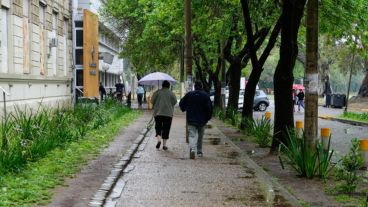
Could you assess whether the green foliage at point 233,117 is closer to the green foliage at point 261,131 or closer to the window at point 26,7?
the green foliage at point 261,131

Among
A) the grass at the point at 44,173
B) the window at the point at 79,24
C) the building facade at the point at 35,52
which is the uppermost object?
the window at the point at 79,24

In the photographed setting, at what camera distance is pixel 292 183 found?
9.52 meters

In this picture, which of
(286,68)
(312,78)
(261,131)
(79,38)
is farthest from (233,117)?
(312,78)

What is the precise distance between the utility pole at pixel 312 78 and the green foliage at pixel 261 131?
4768 millimetres

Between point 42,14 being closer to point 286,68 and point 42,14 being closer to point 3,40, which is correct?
point 3,40

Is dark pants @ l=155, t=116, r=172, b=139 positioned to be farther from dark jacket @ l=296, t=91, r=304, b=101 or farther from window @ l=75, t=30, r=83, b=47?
dark jacket @ l=296, t=91, r=304, b=101

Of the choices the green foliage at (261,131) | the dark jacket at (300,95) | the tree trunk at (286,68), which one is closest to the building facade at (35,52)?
the green foliage at (261,131)

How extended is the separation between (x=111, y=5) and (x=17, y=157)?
2808 cm

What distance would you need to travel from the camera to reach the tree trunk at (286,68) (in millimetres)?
12516

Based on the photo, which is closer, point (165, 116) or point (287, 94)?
point (287, 94)

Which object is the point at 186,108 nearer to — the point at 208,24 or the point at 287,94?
the point at 287,94

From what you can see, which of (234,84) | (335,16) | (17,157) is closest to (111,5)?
(234,84)

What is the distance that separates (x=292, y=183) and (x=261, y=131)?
6.67 metres

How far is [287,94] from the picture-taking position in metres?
13.0
